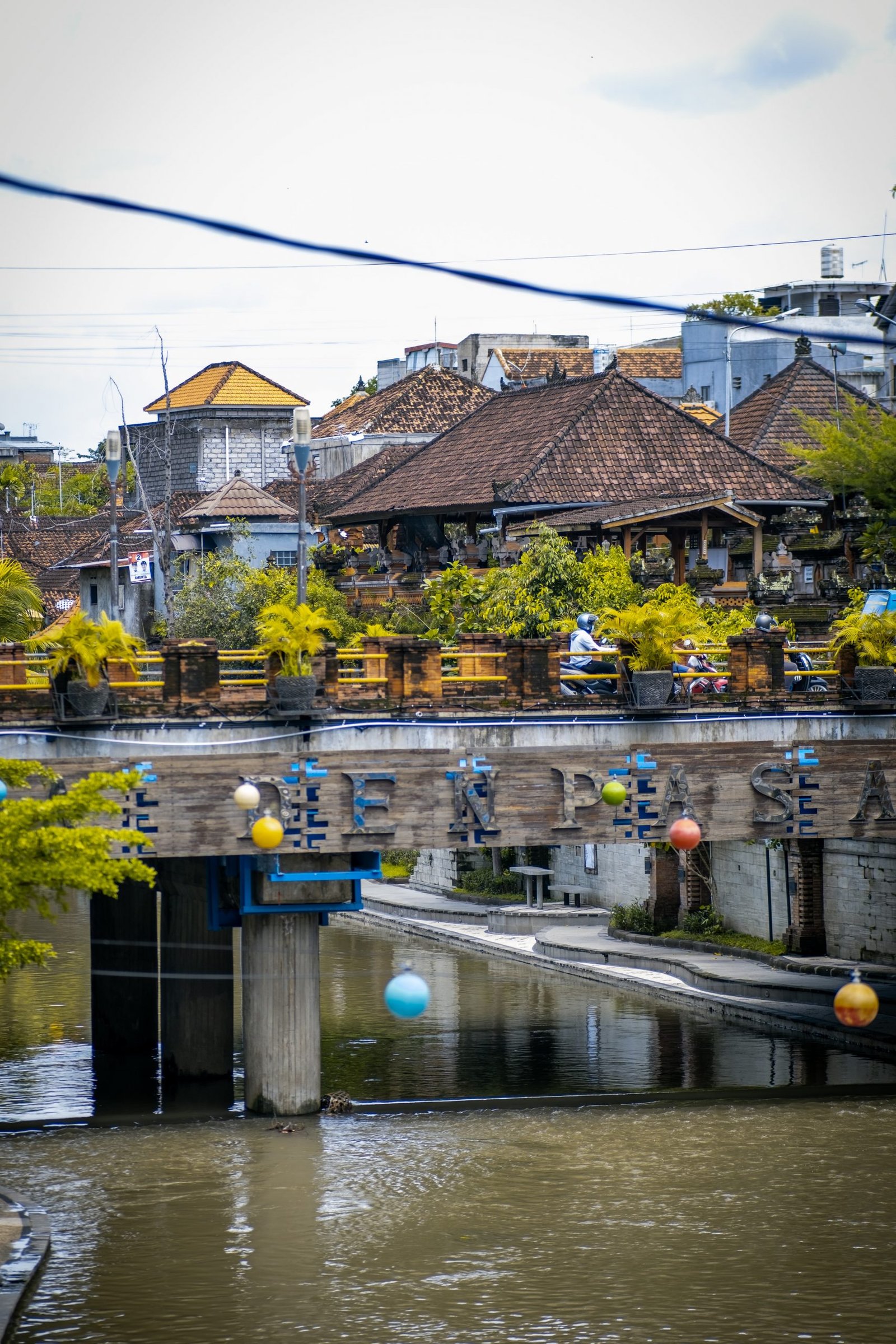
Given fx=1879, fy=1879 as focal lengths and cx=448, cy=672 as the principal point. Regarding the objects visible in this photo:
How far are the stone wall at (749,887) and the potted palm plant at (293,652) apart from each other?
16552mm

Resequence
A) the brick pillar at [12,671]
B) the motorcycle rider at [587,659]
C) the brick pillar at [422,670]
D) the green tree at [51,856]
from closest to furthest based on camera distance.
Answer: the green tree at [51,856], the brick pillar at [12,671], the brick pillar at [422,670], the motorcycle rider at [587,659]

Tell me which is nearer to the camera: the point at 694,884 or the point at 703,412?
the point at 694,884

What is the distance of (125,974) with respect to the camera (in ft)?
112

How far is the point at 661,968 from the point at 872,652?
1343 centimetres

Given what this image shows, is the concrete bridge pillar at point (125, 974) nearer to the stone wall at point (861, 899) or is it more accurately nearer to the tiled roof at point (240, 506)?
the stone wall at point (861, 899)

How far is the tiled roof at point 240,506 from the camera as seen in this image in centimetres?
6281

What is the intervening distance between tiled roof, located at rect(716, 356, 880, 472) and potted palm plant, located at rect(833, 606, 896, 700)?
2434 centimetres

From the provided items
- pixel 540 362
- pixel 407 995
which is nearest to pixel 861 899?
pixel 407 995

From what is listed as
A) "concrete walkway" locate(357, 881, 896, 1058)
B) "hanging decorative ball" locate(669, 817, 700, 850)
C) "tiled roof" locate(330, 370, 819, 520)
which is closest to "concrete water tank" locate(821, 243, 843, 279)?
"tiled roof" locate(330, 370, 819, 520)

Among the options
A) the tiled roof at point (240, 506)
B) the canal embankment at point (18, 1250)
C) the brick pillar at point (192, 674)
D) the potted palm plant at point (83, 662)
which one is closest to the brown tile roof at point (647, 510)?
the brick pillar at point (192, 674)

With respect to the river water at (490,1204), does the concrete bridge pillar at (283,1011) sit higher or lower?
higher

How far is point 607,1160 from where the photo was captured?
82.0ft

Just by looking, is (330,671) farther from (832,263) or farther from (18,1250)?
(832,263)

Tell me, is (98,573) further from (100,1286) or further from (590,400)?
(100,1286)
